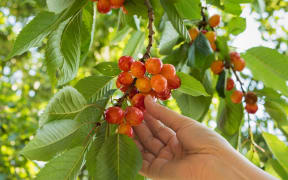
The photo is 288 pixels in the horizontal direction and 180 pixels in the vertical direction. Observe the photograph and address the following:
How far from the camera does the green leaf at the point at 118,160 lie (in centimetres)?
88

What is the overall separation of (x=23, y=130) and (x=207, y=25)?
2.35 m

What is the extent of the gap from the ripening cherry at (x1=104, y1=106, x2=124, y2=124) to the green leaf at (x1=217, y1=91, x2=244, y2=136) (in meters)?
0.88

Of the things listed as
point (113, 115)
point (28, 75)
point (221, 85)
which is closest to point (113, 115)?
point (113, 115)

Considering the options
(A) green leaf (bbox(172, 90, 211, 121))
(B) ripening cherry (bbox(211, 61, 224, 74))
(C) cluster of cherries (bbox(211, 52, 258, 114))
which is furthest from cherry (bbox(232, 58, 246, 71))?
(A) green leaf (bbox(172, 90, 211, 121))

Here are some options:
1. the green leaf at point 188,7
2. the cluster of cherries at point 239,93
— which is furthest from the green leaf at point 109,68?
the cluster of cherries at point 239,93

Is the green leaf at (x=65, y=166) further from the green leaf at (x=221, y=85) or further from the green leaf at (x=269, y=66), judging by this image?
the green leaf at (x=269, y=66)

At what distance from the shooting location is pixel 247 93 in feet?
5.85

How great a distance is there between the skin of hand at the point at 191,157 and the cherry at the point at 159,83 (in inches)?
2.4

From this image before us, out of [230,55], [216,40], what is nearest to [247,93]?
[230,55]

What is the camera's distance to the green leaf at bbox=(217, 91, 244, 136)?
166 centimetres

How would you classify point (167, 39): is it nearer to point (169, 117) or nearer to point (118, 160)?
point (169, 117)

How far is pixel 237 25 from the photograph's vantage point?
182cm

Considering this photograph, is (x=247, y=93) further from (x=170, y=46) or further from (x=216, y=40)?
(x=170, y=46)

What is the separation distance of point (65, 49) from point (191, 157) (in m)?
0.60
